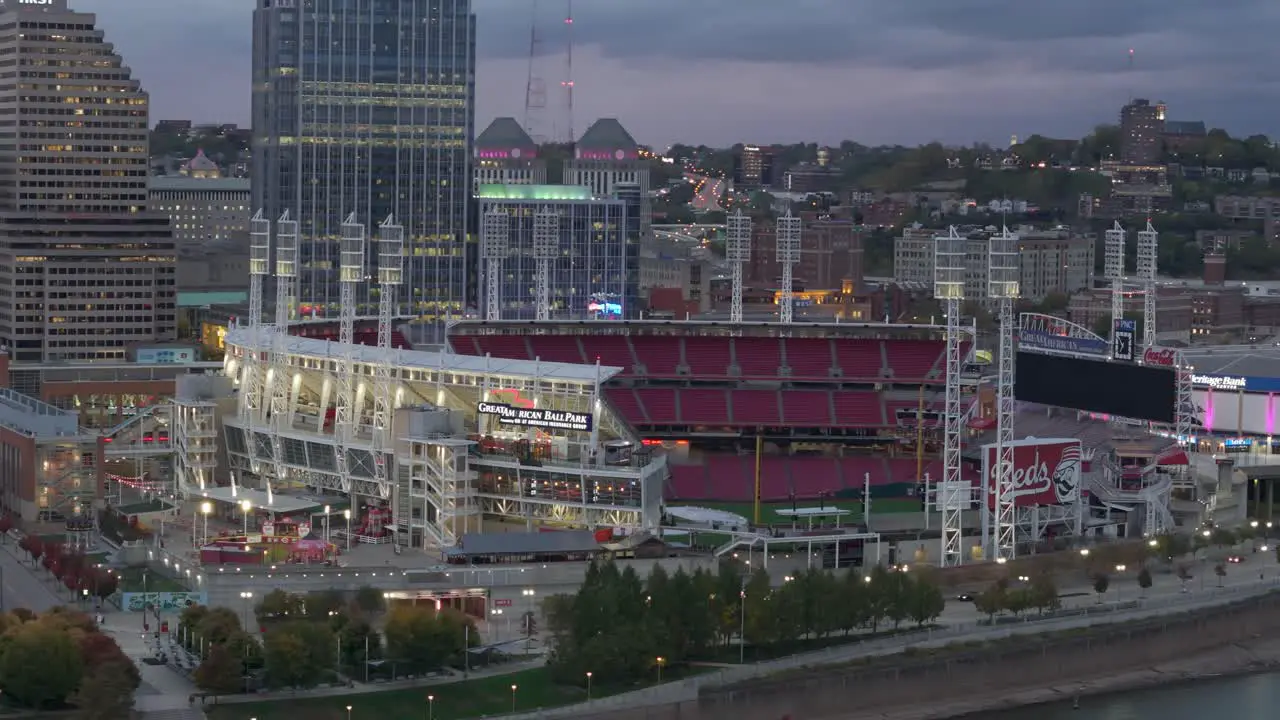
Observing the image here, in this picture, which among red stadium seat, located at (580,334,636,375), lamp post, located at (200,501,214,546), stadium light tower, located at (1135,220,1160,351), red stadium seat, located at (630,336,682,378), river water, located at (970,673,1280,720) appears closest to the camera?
river water, located at (970,673,1280,720)

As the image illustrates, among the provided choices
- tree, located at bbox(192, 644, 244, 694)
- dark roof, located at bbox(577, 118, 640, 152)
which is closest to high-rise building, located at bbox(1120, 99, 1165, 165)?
dark roof, located at bbox(577, 118, 640, 152)

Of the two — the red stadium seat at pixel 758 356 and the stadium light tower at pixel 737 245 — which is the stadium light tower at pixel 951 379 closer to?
the red stadium seat at pixel 758 356

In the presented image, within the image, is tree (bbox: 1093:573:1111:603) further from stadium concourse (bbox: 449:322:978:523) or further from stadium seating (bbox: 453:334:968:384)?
stadium seating (bbox: 453:334:968:384)

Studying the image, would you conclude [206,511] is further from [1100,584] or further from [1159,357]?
[1159,357]

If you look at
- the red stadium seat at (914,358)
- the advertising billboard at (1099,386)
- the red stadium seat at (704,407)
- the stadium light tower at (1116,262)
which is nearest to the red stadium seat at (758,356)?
→ the red stadium seat at (704,407)

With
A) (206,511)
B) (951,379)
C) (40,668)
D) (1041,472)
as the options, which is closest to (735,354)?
(951,379)

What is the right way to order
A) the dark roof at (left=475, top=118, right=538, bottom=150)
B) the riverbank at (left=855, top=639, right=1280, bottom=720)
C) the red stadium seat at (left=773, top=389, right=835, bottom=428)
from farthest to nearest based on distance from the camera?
the dark roof at (left=475, top=118, right=538, bottom=150) < the red stadium seat at (left=773, top=389, right=835, bottom=428) < the riverbank at (left=855, top=639, right=1280, bottom=720)
